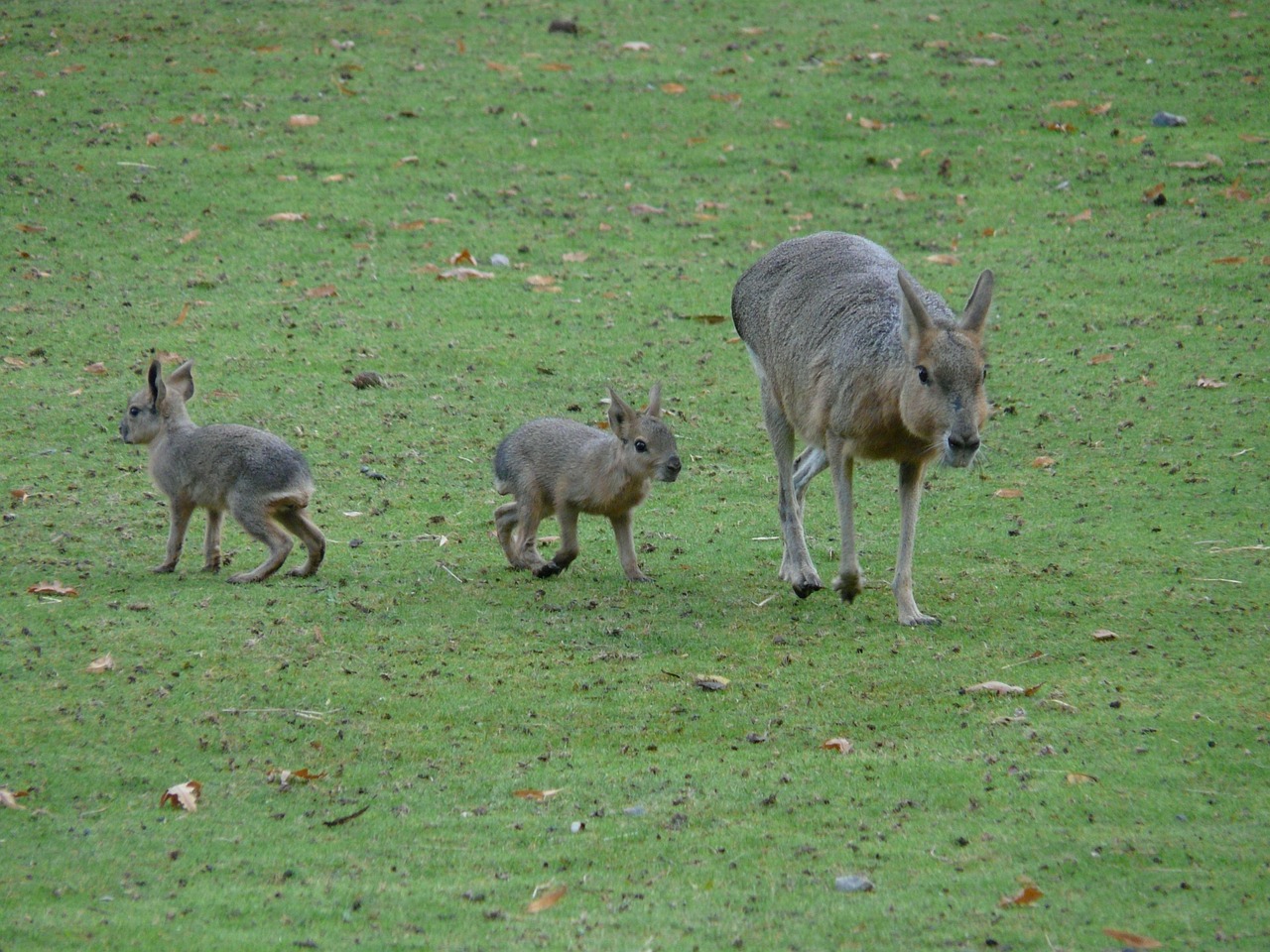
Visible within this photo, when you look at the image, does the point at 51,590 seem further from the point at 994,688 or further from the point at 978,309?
the point at 978,309

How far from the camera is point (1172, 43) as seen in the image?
18422 millimetres

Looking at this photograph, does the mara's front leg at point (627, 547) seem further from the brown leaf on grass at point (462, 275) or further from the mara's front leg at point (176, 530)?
the brown leaf on grass at point (462, 275)

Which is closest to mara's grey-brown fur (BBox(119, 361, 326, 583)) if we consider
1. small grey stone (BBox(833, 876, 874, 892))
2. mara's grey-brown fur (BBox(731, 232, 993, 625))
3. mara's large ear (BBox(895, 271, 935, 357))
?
mara's grey-brown fur (BBox(731, 232, 993, 625))

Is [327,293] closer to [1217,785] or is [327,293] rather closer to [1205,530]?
[1205,530]

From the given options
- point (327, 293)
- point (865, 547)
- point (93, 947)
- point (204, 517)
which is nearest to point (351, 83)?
point (327, 293)

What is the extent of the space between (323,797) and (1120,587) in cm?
431

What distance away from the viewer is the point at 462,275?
43.5ft

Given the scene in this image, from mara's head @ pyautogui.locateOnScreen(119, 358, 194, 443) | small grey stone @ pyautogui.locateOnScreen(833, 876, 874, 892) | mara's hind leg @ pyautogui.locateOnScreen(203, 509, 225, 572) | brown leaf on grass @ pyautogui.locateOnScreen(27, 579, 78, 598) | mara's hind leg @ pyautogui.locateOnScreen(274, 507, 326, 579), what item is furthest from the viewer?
mara's head @ pyautogui.locateOnScreen(119, 358, 194, 443)

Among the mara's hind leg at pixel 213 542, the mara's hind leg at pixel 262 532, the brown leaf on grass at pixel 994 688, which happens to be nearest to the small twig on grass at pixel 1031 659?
the brown leaf on grass at pixel 994 688

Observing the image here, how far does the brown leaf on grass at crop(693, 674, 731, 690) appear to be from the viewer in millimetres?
6598

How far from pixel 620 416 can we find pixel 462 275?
5540mm

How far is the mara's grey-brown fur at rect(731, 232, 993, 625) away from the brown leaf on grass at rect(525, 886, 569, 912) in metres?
2.85

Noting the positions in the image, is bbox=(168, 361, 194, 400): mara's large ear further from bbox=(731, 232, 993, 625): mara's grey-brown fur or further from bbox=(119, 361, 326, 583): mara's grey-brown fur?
bbox=(731, 232, 993, 625): mara's grey-brown fur

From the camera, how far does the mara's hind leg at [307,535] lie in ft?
26.0
